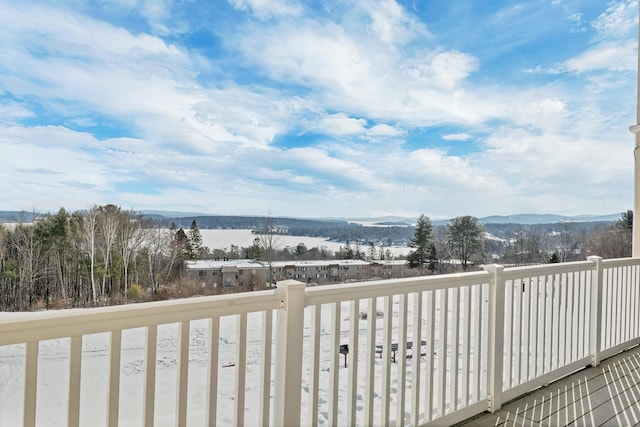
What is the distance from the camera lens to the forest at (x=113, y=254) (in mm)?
2533

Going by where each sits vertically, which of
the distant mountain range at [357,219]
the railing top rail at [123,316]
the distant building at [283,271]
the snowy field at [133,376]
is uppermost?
the distant mountain range at [357,219]

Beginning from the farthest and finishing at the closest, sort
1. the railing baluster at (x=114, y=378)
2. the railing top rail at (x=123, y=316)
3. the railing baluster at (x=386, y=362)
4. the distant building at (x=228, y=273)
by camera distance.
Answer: the distant building at (x=228, y=273) < the railing baluster at (x=386, y=362) < the railing baluster at (x=114, y=378) < the railing top rail at (x=123, y=316)

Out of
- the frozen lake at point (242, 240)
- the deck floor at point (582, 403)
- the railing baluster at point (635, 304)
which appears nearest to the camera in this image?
the deck floor at point (582, 403)

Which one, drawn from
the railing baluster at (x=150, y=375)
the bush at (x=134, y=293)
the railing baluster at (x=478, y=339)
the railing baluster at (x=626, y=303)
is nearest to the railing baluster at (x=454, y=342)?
the railing baluster at (x=478, y=339)

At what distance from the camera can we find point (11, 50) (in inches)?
110

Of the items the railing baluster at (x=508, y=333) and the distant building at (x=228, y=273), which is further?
the distant building at (x=228, y=273)

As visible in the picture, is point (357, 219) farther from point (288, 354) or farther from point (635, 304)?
point (288, 354)

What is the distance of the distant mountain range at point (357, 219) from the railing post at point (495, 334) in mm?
1933

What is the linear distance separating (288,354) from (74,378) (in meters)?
0.71

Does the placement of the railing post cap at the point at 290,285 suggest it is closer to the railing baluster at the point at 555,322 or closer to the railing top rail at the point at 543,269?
the railing top rail at the point at 543,269

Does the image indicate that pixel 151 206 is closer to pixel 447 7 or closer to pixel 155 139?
pixel 155 139

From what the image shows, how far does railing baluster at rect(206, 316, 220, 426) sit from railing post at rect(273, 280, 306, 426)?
244 millimetres

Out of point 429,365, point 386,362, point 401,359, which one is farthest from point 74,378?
point 429,365

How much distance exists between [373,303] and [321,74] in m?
3.32
